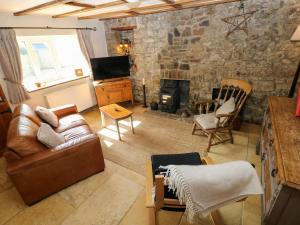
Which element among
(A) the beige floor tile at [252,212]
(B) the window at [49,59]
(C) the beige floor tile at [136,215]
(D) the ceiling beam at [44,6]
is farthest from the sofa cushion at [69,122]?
(A) the beige floor tile at [252,212]

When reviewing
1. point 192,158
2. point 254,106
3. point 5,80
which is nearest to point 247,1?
point 254,106

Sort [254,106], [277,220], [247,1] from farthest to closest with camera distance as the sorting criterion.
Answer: [254,106] → [247,1] → [277,220]

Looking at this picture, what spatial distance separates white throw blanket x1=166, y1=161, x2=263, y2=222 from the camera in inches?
39.5

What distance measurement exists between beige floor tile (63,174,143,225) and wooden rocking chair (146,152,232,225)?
48 centimetres

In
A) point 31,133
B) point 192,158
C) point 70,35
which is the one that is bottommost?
point 192,158

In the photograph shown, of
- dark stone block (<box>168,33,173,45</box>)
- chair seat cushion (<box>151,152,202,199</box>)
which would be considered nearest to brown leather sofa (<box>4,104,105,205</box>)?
chair seat cushion (<box>151,152,202,199</box>)

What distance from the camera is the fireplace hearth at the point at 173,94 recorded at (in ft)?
12.5

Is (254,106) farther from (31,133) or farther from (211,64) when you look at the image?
(31,133)

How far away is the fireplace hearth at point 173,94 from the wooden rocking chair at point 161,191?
217 centimetres

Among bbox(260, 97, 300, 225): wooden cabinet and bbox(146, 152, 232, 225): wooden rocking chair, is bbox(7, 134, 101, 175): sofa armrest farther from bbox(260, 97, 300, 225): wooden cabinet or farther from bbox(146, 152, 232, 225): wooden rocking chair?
bbox(260, 97, 300, 225): wooden cabinet

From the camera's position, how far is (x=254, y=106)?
3.19 metres

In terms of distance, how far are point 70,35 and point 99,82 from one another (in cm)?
121

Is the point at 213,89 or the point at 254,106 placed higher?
the point at 213,89

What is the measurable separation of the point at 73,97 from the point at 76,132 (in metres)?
1.69
